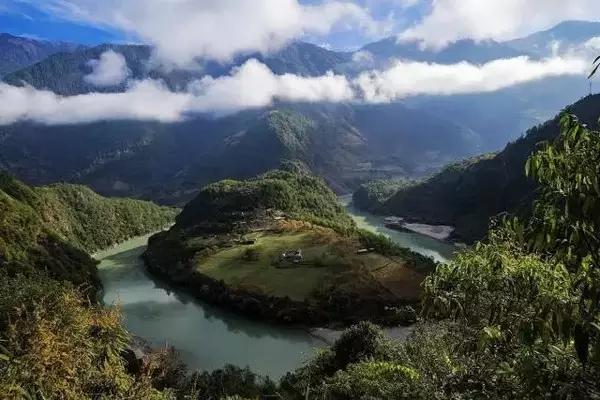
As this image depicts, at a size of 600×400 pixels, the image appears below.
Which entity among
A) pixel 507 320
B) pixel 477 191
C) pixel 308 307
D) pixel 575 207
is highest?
pixel 575 207

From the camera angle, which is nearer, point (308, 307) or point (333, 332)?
point (333, 332)

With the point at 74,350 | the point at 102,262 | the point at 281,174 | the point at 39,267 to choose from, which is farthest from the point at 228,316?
the point at 281,174

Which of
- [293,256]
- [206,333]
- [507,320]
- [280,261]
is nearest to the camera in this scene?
[507,320]

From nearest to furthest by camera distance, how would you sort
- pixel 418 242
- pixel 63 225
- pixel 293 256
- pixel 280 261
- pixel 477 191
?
pixel 280 261, pixel 293 256, pixel 63 225, pixel 418 242, pixel 477 191

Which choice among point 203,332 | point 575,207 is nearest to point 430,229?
point 203,332

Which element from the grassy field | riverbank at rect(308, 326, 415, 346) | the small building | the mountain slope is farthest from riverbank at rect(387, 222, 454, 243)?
riverbank at rect(308, 326, 415, 346)

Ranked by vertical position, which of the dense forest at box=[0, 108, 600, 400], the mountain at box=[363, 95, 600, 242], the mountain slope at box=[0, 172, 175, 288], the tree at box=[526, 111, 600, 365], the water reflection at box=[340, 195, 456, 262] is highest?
the tree at box=[526, 111, 600, 365]

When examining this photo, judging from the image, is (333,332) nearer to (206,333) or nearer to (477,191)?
(206,333)

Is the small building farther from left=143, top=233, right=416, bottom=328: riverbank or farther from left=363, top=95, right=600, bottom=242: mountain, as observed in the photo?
left=363, top=95, right=600, bottom=242: mountain
